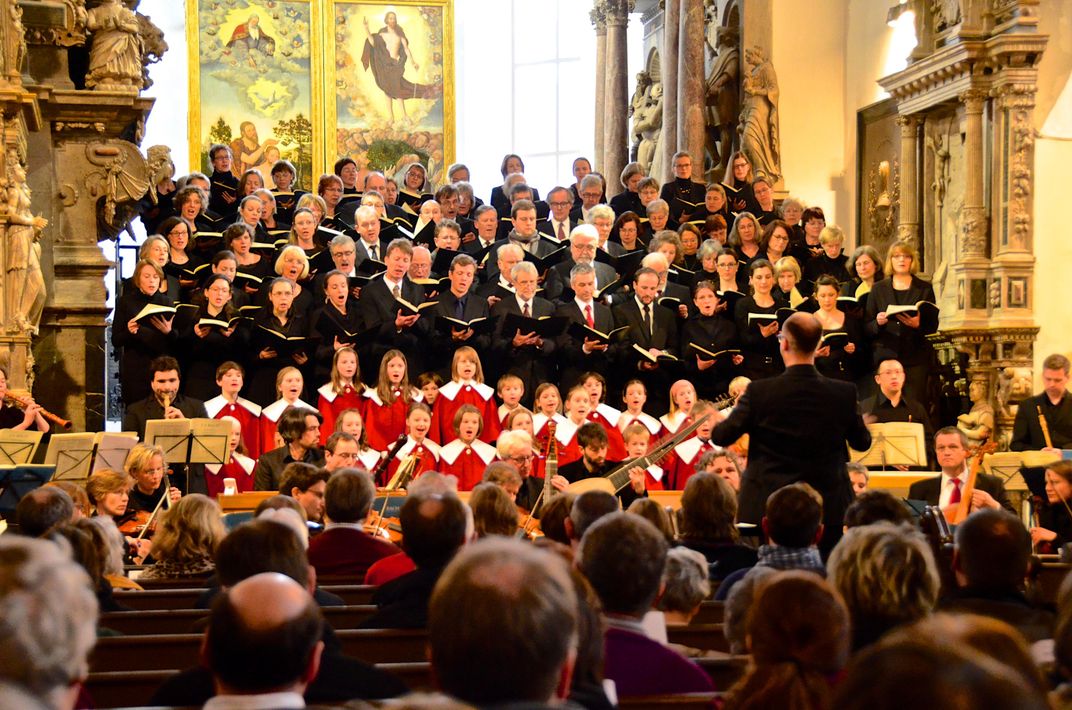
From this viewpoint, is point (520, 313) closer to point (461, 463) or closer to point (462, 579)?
point (461, 463)

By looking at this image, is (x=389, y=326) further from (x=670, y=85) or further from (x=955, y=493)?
(x=670, y=85)

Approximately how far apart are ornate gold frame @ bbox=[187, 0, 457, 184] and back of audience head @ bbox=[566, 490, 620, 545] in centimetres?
1554

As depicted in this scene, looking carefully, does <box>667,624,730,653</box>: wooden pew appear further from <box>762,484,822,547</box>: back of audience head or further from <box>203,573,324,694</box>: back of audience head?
<box>203,573,324,694</box>: back of audience head

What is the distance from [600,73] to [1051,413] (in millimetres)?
10846

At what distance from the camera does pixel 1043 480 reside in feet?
23.5

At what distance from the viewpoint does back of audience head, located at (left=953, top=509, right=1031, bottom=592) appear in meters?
3.48

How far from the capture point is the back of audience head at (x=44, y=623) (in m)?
1.74

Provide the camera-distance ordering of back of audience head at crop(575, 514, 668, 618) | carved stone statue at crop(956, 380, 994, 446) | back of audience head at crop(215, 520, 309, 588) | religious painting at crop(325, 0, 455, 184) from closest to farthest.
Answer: back of audience head at crop(575, 514, 668, 618), back of audience head at crop(215, 520, 309, 588), carved stone statue at crop(956, 380, 994, 446), religious painting at crop(325, 0, 455, 184)

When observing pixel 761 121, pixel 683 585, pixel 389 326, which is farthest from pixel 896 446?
pixel 761 121

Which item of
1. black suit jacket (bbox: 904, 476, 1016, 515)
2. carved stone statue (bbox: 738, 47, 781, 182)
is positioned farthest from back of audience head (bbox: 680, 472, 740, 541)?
carved stone statue (bbox: 738, 47, 781, 182)

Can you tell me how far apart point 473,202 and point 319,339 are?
3.34 m

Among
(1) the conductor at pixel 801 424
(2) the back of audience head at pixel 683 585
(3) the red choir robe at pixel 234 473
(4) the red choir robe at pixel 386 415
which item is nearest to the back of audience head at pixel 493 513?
(2) the back of audience head at pixel 683 585

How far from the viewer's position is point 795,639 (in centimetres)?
257

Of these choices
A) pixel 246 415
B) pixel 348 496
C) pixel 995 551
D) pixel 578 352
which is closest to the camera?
pixel 995 551
